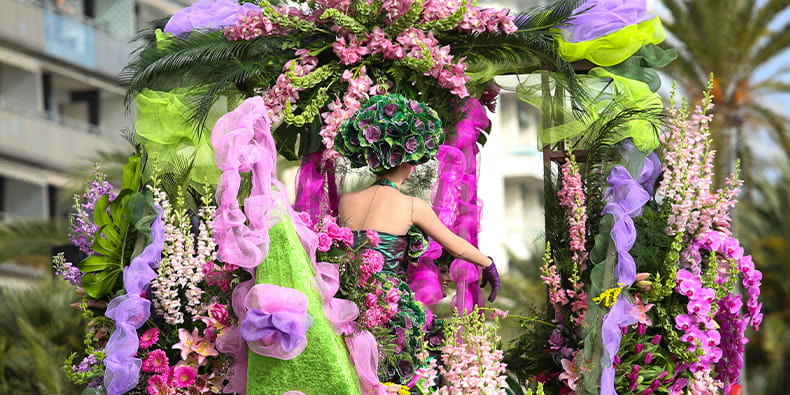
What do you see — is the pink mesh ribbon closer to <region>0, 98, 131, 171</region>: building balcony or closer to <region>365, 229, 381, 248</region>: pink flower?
<region>365, 229, 381, 248</region>: pink flower

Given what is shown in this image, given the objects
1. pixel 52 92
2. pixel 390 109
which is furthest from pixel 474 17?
pixel 52 92

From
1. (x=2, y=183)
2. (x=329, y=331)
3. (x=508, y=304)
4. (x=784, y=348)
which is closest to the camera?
(x=329, y=331)

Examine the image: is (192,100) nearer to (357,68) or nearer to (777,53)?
(357,68)

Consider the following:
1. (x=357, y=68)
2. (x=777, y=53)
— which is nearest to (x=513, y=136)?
(x=777, y=53)

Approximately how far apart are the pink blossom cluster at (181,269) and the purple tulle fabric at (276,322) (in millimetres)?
707

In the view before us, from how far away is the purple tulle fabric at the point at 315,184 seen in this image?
23.1ft

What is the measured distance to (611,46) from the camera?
263 inches

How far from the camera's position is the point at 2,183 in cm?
2614

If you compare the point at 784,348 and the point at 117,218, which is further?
the point at 784,348

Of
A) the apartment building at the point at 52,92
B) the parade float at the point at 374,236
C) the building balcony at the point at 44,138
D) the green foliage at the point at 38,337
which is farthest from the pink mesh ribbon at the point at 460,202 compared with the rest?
the building balcony at the point at 44,138

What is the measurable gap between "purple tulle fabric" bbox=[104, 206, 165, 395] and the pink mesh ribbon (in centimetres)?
168

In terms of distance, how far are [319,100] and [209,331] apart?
1637 mm

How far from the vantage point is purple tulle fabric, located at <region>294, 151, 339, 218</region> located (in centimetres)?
703

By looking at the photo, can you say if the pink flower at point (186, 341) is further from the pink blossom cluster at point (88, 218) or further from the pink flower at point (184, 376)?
the pink blossom cluster at point (88, 218)
